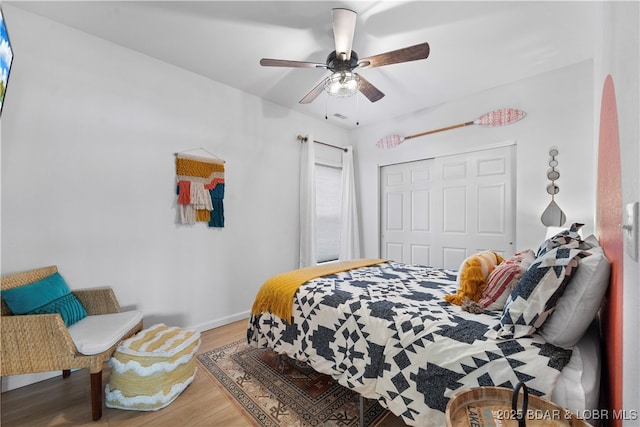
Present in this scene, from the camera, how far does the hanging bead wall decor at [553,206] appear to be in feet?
8.88

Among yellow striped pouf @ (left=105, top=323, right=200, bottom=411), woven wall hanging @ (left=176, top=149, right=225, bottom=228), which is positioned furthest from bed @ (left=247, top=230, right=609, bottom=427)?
woven wall hanging @ (left=176, top=149, right=225, bottom=228)

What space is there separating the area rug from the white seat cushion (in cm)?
69

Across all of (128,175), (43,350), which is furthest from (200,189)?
(43,350)

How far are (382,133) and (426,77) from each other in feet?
4.43

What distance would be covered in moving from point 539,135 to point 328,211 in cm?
272

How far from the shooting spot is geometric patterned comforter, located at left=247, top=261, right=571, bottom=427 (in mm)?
1105

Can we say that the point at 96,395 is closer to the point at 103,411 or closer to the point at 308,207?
the point at 103,411

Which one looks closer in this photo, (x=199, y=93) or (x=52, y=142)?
(x=52, y=142)

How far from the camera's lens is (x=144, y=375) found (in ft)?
5.49

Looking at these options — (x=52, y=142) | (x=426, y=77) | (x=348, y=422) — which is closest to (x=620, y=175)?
(x=348, y=422)

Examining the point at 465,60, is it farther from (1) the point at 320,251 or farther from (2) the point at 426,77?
(1) the point at 320,251

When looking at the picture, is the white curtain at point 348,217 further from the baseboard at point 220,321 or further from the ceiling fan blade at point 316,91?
the ceiling fan blade at point 316,91

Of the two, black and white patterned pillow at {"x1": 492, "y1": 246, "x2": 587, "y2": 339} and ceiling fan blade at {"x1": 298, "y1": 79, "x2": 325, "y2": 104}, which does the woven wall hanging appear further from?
black and white patterned pillow at {"x1": 492, "y1": 246, "x2": 587, "y2": 339}

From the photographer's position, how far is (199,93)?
2.91m
